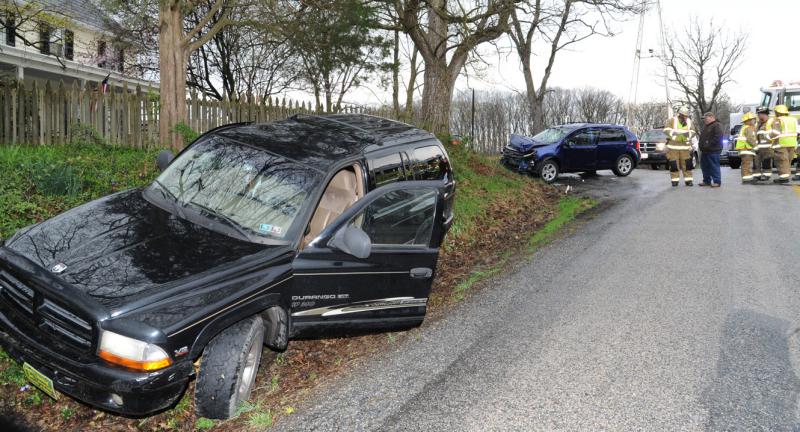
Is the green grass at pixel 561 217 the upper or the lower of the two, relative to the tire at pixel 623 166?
lower

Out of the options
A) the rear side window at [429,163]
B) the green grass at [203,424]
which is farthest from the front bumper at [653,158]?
the green grass at [203,424]

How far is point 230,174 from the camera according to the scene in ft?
17.1

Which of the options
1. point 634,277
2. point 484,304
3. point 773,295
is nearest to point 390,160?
point 484,304

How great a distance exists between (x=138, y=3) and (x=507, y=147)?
406 inches

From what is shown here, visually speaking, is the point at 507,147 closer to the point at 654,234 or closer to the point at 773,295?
the point at 654,234

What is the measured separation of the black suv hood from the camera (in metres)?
3.78

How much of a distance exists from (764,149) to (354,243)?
1469 cm

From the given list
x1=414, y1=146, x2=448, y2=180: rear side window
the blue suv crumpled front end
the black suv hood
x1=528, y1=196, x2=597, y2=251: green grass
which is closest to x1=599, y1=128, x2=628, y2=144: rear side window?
the blue suv crumpled front end

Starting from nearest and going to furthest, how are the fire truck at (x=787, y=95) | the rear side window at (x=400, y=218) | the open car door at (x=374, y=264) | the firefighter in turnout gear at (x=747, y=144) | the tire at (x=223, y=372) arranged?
the tire at (x=223, y=372), the open car door at (x=374, y=264), the rear side window at (x=400, y=218), the firefighter in turnout gear at (x=747, y=144), the fire truck at (x=787, y=95)

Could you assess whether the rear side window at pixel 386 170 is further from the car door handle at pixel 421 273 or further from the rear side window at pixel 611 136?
the rear side window at pixel 611 136

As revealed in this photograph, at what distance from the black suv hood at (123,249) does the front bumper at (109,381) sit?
0.39 meters

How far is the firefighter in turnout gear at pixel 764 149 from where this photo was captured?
1537cm

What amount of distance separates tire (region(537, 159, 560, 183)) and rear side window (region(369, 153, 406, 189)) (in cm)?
1169

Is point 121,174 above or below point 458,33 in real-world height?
below
